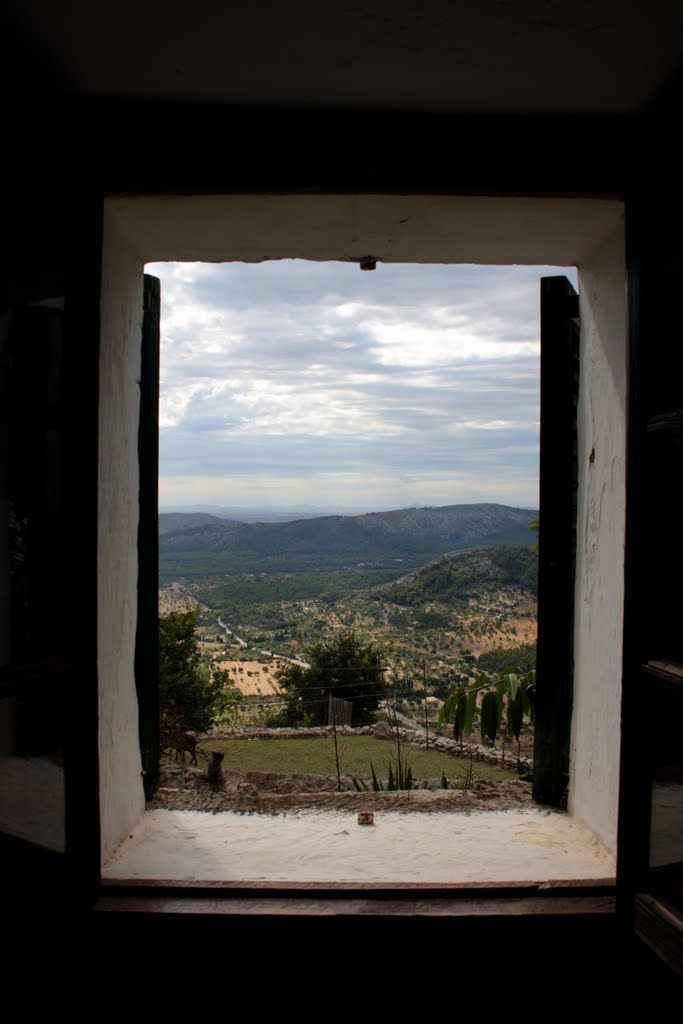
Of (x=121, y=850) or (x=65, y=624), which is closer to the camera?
(x=65, y=624)

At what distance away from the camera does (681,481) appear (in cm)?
131

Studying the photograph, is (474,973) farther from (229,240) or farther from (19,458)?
(229,240)

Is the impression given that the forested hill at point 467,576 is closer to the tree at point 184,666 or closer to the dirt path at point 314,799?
the tree at point 184,666

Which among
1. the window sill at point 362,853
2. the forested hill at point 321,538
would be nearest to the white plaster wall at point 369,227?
the window sill at point 362,853

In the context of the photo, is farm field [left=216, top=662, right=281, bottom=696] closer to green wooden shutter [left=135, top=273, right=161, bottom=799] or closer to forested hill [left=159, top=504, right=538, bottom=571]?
forested hill [left=159, top=504, right=538, bottom=571]

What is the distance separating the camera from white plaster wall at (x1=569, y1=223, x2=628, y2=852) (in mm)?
1663

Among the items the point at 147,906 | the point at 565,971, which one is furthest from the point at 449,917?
the point at 147,906

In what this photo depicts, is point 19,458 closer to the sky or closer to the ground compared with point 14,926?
closer to the sky

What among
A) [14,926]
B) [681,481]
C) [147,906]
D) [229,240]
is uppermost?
[229,240]

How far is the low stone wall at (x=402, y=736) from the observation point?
5816 millimetres

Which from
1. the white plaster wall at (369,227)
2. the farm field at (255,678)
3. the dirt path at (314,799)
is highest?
the white plaster wall at (369,227)

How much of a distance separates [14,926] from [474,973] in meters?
0.99

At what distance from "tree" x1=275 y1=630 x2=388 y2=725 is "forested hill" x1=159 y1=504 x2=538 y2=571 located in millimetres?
6132

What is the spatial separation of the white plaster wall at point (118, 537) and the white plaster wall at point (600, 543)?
4.44 feet
